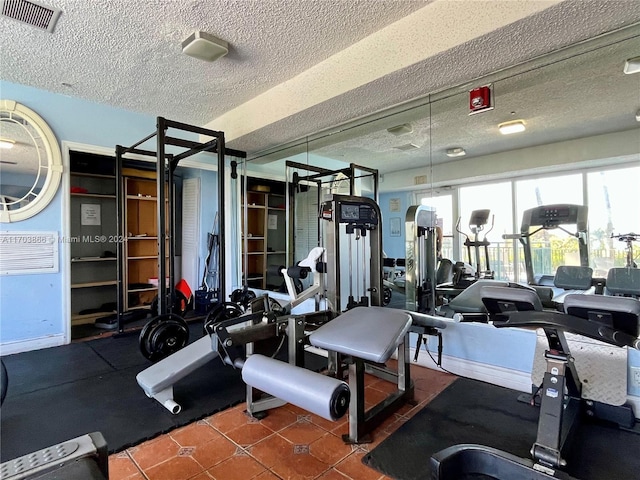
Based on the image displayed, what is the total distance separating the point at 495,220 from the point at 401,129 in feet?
4.26

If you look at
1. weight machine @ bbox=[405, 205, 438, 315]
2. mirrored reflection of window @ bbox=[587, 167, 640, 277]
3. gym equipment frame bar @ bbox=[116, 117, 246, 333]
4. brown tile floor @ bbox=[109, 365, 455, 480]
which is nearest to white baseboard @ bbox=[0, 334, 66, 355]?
gym equipment frame bar @ bbox=[116, 117, 246, 333]

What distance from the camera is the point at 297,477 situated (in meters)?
1.61

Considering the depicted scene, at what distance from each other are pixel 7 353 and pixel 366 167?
166 inches

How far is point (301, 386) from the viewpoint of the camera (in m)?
1.54

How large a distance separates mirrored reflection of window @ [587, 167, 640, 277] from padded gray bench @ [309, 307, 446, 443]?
197 centimetres

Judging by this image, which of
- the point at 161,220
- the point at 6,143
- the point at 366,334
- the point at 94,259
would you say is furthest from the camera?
the point at 94,259

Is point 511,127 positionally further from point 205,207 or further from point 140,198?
point 140,198

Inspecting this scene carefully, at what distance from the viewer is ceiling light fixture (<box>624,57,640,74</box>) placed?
2.28m

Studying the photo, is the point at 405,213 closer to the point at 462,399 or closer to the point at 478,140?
the point at 478,140

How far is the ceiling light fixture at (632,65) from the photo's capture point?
2283 millimetres

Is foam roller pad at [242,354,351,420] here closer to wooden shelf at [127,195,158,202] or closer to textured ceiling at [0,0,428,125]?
textured ceiling at [0,0,428,125]

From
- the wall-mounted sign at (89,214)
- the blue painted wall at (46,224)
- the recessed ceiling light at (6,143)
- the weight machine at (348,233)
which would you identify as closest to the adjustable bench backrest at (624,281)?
the weight machine at (348,233)

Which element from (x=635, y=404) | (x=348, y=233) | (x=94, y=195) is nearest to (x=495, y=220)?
(x=348, y=233)

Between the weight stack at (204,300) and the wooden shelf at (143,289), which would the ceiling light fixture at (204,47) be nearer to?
the weight stack at (204,300)
